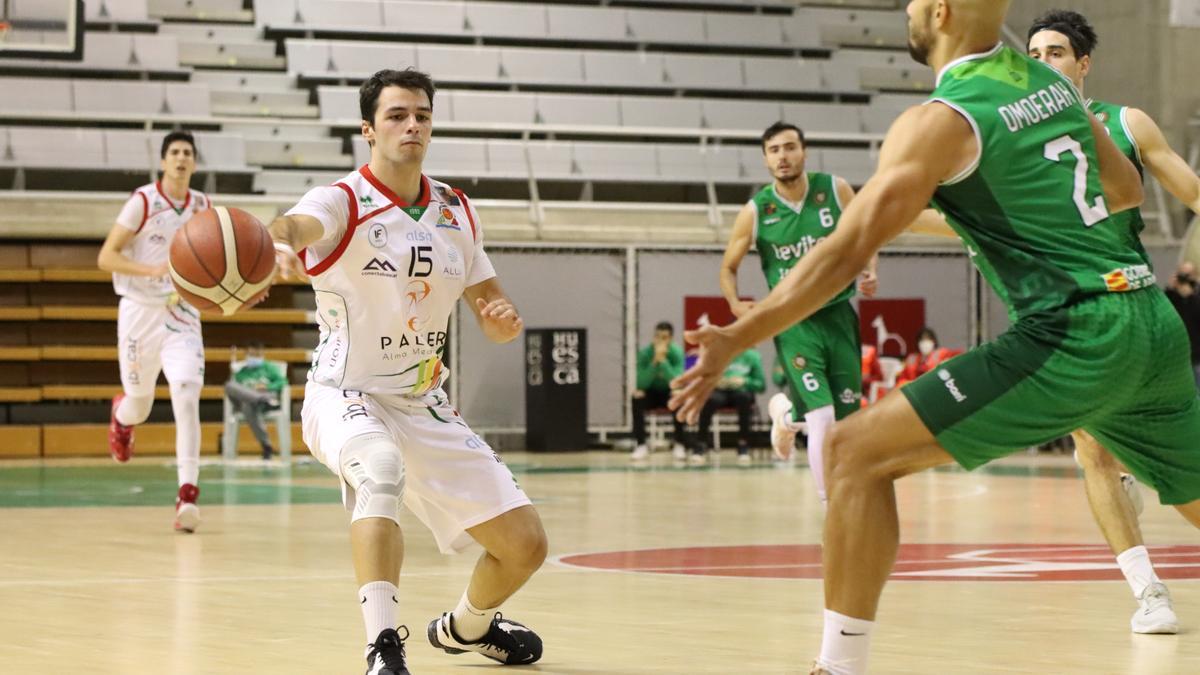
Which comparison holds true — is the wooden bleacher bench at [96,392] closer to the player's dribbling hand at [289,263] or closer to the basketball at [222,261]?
the player's dribbling hand at [289,263]

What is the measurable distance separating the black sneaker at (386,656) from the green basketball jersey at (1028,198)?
6.21ft

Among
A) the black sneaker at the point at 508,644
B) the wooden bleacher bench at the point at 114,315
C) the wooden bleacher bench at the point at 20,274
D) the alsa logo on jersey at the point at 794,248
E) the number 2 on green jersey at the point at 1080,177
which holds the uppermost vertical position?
the wooden bleacher bench at the point at 20,274

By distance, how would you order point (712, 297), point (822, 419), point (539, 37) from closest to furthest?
point (822, 419) < point (712, 297) < point (539, 37)

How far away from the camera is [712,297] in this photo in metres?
21.8

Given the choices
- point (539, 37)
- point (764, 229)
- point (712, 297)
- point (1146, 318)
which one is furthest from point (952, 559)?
point (539, 37)

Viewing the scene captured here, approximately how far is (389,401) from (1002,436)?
2131 mm

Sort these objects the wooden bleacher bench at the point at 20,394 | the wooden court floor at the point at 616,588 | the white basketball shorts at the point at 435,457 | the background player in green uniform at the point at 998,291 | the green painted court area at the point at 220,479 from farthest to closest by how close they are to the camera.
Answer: the wooden bleacher bench at the point at 20,394, the green painted court area at the point at 220,479, the wooden court floor at the point at 616,588, the white basketball shorts at the point at 435,457, the background player in green uniform at the point at 998,291

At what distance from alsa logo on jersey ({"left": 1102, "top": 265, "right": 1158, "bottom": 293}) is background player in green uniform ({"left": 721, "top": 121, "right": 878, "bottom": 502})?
16.9 feet

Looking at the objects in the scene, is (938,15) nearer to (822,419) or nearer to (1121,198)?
(1121,198)

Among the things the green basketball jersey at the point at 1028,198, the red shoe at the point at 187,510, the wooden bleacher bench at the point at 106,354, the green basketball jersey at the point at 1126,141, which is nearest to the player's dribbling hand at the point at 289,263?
the green basketball jersey at the point at 1028,198

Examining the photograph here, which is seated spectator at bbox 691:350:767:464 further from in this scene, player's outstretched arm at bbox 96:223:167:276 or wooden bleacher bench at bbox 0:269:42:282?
player's outstretched arm at bbox 96:223:167:276

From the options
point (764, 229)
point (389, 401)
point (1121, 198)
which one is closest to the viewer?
point (1121, 198)

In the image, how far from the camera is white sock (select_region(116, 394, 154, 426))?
1080cm

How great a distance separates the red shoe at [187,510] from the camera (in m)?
9.93
